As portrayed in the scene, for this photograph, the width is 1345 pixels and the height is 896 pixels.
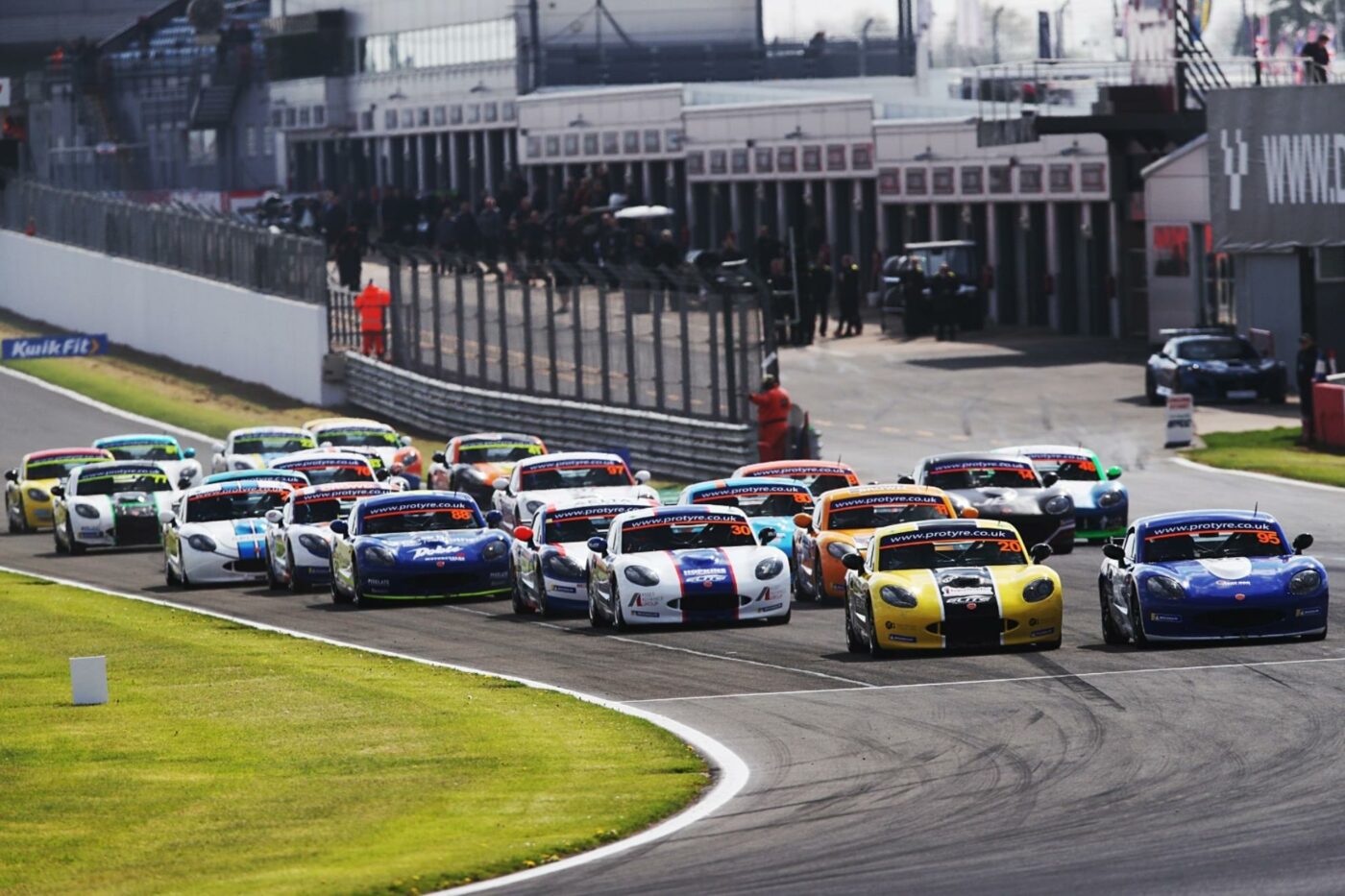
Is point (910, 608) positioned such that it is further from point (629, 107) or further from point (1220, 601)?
point (629, 107)

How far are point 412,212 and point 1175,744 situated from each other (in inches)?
1921

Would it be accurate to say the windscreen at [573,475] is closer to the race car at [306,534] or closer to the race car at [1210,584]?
the race car at [306,534]

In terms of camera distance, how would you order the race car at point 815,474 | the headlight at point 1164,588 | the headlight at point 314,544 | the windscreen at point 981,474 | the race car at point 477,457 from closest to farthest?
1. the headlight at point 1164,588
2. the headlight at point 314,544
3. the windscreen at point 981,474
4. the race car at point 815,474
5. the race car at point 477,457

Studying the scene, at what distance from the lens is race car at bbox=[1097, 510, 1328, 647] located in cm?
1927

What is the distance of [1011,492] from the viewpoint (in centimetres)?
2886

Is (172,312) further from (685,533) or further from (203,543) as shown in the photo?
(685,533)

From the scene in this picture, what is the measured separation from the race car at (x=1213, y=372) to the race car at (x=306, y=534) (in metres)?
20.0

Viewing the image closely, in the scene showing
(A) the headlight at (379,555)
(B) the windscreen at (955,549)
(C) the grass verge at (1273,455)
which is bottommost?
(C) the grass verge at (1273,455)

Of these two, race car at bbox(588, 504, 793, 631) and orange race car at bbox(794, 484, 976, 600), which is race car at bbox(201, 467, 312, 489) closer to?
orange race car at bbox(794, 484, 976, 600)

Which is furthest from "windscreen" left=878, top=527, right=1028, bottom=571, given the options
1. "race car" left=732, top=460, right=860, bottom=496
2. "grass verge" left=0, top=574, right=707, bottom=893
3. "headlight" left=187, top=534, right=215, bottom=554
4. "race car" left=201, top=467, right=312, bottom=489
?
"race car" left=201, top=467, right=312, bottom=489

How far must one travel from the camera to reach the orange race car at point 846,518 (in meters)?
24.7

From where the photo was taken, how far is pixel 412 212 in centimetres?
6216

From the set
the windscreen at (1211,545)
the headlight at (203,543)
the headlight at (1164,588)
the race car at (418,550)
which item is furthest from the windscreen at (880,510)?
the headlight at (203,543)

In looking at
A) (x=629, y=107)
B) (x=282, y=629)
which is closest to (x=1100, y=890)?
(x=282, y=629)
